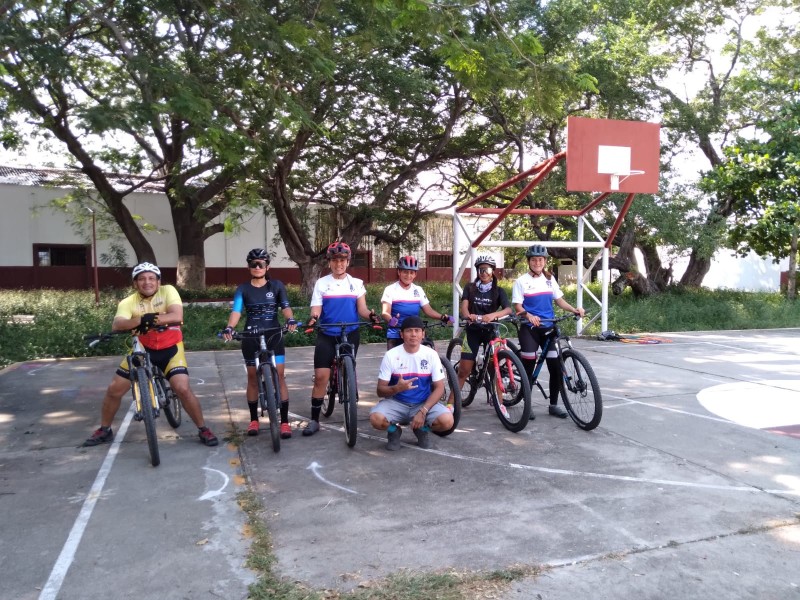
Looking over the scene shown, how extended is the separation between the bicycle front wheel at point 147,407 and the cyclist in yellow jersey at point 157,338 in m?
0.29

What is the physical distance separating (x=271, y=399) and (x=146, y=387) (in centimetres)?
100

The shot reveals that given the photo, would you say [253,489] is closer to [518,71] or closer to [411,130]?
[518,71]

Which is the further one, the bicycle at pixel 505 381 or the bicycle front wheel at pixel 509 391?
the bicycle front wheel at pixel 509 391

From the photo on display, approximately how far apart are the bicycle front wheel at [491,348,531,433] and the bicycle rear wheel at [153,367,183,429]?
10.1ft

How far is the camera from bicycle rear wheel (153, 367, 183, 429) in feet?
17.8

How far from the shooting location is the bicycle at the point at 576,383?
5.90 metres

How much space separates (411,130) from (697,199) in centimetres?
844

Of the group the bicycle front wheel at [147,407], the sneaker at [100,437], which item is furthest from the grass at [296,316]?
the bicycle front wheel at [147,407]

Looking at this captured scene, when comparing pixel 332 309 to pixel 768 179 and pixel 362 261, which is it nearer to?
pixel 768 179

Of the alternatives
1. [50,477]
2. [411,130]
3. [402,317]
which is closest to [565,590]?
[402,317]

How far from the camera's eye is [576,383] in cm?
620

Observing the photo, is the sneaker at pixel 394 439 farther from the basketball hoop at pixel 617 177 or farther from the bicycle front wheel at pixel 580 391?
the basketball hoop at pixel 617 177

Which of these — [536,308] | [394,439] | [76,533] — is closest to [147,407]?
[76,533]

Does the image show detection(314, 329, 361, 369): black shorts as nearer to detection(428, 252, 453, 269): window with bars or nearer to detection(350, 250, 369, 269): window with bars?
detection(350, 250, 369, 269): window with bars
